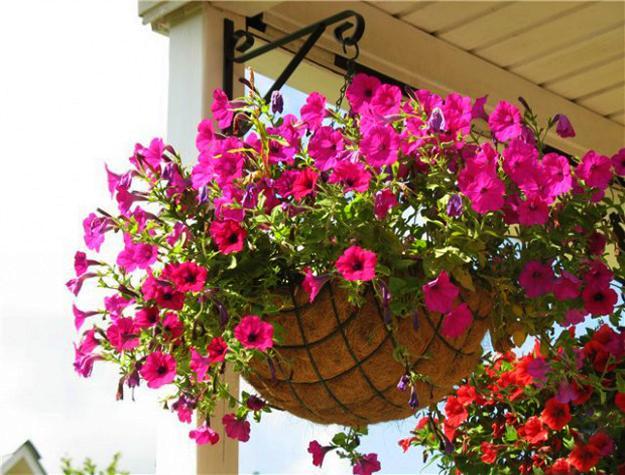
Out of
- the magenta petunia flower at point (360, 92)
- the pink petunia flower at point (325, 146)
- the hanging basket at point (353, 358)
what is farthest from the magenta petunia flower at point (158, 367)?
the magenta petunia flower at point (360, 92)

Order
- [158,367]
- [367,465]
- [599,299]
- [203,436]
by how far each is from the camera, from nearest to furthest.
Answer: [158,367] < [599,299] < [203,436] < [367,465]

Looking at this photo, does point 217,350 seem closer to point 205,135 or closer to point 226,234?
point 226,234

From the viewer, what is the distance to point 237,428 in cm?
175

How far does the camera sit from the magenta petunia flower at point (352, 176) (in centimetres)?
148

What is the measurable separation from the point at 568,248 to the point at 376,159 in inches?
14.7

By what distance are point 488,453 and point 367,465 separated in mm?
553

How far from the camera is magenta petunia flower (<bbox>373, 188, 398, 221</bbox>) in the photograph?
1.49m

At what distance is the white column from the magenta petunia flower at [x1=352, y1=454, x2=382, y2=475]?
11.7 inches

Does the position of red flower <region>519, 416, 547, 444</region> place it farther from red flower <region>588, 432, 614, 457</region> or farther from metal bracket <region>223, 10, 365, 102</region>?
metal bracket <region>223, 10, 365, 102</region>

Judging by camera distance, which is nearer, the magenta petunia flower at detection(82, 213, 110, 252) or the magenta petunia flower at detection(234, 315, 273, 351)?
the magenta petunia flower at detection(234, 315, 273, 351)

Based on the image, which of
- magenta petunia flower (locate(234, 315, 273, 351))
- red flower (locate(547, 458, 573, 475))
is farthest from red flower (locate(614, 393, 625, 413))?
magenta petunia flower (locate(234, 315, 273, 351))

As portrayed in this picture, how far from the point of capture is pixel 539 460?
2.35m

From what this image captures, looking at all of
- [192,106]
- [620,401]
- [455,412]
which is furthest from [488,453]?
[192,106]

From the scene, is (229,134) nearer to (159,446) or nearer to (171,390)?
(171,390)
